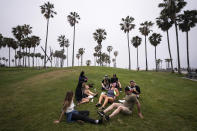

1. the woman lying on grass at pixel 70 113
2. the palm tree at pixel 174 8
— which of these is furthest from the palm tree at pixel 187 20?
the woman lying on grass at pixel 70 113

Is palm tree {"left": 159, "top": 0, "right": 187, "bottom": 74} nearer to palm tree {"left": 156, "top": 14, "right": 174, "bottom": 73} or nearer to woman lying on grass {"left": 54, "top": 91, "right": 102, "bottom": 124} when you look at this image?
palm tree {"left": 156, "top": 14, "right": 174, "bottom": 73}

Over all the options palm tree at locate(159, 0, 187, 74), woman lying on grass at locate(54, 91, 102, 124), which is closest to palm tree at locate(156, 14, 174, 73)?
palm tree at locate(159, 0, 187, 74)

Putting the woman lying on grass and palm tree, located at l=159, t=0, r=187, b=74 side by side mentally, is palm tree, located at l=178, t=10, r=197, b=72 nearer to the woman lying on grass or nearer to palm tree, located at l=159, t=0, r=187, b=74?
→ palm tree, located at l=159, t=0, r=187, b=74

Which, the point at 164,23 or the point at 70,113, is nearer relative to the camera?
the point at 70,113

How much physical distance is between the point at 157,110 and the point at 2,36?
229 ft

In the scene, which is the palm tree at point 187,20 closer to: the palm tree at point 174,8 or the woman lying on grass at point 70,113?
the palm tree at point 174,8

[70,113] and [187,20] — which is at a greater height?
[187,20]

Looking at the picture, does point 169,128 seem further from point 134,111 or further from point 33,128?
point 33,128

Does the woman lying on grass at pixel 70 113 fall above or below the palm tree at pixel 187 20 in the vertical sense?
below

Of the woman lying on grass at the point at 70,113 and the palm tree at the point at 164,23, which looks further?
the palm tree at the point at 164,23

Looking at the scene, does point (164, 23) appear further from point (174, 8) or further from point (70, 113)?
point (70, 113)

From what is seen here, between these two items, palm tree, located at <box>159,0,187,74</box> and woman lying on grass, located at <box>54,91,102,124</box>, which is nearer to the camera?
woman lying on grass, located at <box>54,91,102,124</box>

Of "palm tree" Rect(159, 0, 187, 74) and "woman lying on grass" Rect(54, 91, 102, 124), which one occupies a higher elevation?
"palm tree" Rect(159, 0, 187, 74)

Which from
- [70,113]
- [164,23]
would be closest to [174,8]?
[164,23]
